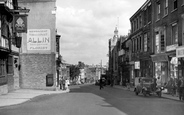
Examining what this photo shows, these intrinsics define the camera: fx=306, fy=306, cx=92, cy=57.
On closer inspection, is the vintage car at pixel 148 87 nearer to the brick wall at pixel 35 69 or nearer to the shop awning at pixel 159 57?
the shop awning at pixel 159 57

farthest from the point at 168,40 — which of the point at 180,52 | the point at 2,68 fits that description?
the point at 2,68

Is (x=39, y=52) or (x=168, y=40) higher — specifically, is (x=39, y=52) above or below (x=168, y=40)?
below

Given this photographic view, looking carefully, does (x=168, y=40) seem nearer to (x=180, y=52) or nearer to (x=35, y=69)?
(x=180, y=52)

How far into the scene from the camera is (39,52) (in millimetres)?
35906

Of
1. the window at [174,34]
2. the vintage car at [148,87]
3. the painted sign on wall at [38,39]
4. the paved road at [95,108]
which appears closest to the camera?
the paved road at [95,108]

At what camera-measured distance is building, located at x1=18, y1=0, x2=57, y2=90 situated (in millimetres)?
35781

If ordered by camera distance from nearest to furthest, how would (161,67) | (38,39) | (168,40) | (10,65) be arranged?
(10,65) < (168,40) < (161,67) < (38,39)

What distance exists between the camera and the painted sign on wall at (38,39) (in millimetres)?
35781

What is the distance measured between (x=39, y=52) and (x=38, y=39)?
153cm

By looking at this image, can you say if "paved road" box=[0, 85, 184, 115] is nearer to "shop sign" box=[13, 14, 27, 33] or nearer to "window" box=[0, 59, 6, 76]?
"window" box=[0, 59, 6, 76]

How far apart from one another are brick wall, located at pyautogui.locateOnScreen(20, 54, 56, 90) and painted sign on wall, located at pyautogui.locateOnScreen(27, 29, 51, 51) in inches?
37.1

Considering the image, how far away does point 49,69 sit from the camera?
35.8 meters

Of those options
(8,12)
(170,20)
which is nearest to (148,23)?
(170,20)

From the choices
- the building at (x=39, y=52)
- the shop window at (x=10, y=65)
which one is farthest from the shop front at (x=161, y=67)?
the shop window at (x=10, y=65)
